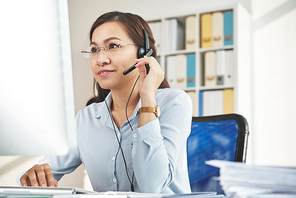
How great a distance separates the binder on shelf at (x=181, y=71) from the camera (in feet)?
9.42

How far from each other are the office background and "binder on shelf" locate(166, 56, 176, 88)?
50 centimetres

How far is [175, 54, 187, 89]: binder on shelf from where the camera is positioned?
Result: 2871 millimetres

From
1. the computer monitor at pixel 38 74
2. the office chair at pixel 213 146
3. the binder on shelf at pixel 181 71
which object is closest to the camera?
the computer monitor at pixel 38 74

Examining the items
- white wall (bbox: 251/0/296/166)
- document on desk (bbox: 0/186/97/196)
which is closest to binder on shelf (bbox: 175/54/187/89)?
white wall (bbox: 251/0/296/166)

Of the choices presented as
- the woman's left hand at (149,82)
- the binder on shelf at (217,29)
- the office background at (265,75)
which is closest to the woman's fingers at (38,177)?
the woman's left hand at (149,82)

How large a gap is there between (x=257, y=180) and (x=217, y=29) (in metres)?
2.60

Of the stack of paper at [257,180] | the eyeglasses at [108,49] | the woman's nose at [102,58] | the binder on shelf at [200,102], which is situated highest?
the eyeglasses at [108,49]

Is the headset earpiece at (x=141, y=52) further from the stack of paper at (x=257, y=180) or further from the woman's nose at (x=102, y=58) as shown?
the stack of paper at (x=257, y=180)

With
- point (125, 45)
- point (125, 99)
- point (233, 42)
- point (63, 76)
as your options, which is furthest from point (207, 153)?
point (233, 42)

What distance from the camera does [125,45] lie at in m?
1.21

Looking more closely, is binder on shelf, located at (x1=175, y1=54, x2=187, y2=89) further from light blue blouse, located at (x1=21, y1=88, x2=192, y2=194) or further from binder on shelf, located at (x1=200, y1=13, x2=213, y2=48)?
light blue blouse, located at (x1=21, y1=88, x2=192, y2=194)

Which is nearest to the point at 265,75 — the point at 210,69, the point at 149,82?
the point at 210,69

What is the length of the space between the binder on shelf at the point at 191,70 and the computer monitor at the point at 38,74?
2.43m

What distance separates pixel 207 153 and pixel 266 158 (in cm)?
187
